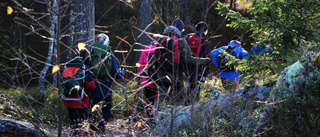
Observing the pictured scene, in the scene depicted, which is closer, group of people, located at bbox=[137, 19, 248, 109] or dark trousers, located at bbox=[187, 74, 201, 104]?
dark trousers, located at bbox=[187, 74, 201, 104]

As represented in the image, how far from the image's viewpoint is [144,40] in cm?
1070

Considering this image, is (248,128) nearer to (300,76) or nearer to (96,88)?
(300,76)

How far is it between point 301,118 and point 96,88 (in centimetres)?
324

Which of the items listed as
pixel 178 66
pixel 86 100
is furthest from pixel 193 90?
pixel 86 100

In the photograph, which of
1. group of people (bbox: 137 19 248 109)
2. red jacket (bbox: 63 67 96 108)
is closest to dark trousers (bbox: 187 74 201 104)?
group of people (bbox: 137 19 248 109)

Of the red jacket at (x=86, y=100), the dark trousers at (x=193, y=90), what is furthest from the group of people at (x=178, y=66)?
the red jacket at (x=86, y=100)

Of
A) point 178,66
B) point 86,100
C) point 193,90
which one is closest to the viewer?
point 193,90

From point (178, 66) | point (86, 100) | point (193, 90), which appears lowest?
point (86, 100)

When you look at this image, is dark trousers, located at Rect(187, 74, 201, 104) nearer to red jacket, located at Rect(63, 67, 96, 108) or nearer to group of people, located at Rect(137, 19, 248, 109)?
group of people, located at Rect(137, 19, 248, 109)

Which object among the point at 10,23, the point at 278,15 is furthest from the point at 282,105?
the point at 10,23

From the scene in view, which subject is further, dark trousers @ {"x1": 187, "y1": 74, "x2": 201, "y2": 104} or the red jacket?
the red jacket

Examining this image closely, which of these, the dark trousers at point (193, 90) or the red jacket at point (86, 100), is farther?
the red jacket at point (86, 100)

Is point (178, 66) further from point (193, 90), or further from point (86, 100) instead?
point (86, 100)

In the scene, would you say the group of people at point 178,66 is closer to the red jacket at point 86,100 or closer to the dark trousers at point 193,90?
the dark trousers at point 193,90
